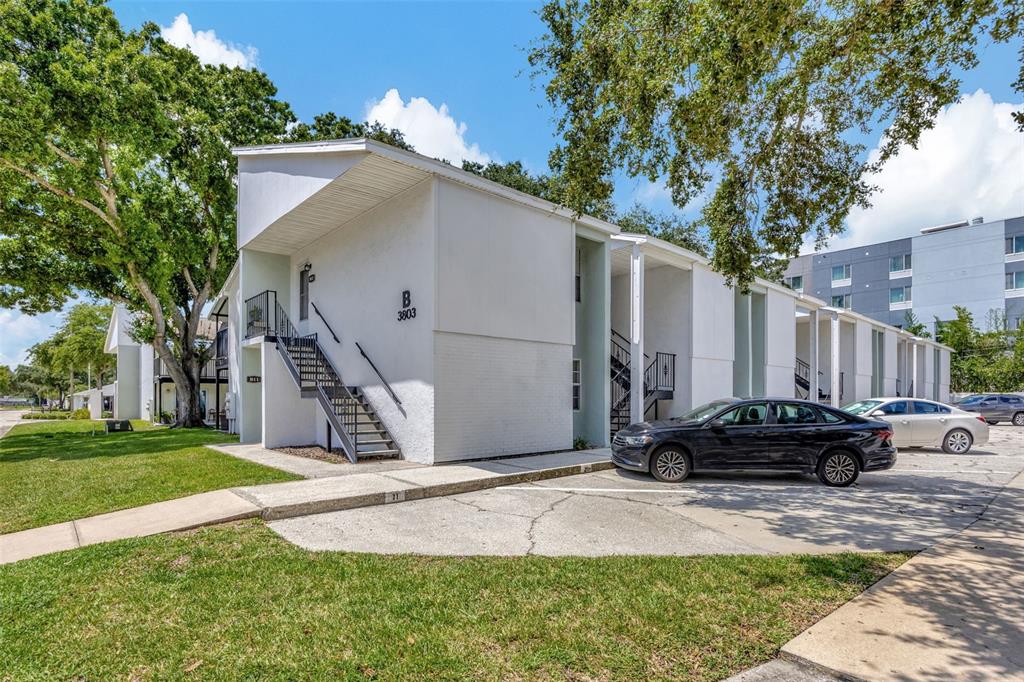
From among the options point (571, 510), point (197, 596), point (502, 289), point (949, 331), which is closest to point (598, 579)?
point (571, 510)

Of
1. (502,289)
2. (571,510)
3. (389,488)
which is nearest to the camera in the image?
(571,510)

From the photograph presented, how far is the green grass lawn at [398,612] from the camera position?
3213mm

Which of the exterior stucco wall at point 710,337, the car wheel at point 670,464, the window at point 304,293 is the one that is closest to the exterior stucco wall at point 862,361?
the exterior stucco wall at point 710,337

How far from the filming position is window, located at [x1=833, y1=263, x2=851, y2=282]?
170 ft

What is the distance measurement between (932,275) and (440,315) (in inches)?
2100

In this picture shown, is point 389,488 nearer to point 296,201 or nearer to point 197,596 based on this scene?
point 197,596

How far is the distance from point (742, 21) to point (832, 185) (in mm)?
4129

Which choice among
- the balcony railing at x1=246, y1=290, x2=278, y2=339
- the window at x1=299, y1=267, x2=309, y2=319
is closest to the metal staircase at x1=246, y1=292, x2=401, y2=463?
the balcony railing at x1=246, y1=290, x2=278, y2=339

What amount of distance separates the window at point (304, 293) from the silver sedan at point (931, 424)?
15319mm

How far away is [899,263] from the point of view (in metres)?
49.0

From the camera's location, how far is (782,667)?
328 centimetres

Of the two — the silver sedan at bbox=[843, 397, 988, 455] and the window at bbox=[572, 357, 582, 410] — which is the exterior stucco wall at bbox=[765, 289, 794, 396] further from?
the window at bbox=[572, 357, 582, 410]

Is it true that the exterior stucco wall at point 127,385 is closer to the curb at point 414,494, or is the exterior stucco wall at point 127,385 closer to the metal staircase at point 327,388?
the metal staircase at point 327,388

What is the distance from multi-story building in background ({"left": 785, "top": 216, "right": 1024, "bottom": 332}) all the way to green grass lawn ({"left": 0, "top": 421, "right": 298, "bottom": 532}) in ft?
176
